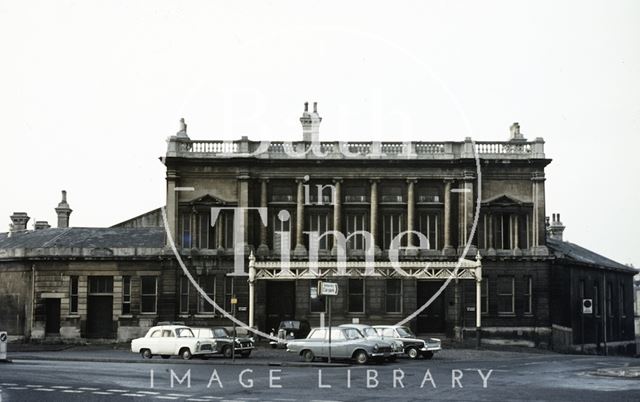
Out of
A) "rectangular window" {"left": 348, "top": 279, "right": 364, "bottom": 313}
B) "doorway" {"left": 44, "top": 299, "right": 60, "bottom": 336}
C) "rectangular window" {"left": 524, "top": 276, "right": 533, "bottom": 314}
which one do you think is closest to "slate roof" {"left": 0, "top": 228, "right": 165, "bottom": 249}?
"doorway" {"left": 44, "top": 299, "right": 60, "bottom": 336}

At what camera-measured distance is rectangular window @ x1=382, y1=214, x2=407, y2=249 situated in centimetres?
4806

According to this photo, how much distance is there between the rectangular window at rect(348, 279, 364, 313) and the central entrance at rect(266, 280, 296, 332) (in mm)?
3060

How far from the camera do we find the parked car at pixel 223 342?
33.9m

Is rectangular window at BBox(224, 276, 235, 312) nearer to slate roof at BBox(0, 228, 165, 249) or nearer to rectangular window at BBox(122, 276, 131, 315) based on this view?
slate roof at BBox(0, 228, 165, 249)

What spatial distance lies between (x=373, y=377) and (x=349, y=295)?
2248cm

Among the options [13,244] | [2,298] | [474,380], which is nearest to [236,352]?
[474,380]

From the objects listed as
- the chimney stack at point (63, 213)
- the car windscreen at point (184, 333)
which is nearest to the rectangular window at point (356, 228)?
the car windscreen at point (184, 333)

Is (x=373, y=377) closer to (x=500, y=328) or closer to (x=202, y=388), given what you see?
(x=202, y=388)

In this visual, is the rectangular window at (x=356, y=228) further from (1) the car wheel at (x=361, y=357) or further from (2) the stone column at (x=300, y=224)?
(1) the car wheel at (x=361, y=357)

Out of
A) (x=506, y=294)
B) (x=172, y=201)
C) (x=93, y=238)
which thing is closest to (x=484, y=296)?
(x=506, y=294)

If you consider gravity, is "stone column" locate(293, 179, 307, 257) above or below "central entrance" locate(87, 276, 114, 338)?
above

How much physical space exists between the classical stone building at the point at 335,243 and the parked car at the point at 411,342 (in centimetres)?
1204

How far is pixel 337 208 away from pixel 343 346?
1760 centimetres

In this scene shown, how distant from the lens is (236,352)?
35.0m
